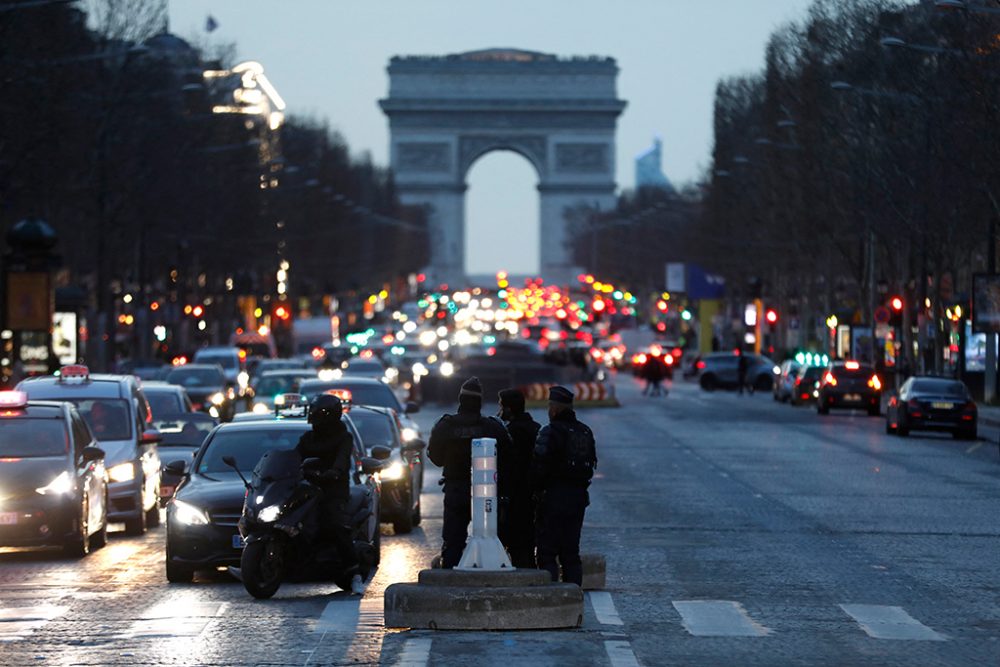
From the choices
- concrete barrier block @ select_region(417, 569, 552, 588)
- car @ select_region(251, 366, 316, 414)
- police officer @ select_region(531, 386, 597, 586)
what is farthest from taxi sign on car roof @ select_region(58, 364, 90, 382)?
car @ select_region(251, 366, 316, 414)

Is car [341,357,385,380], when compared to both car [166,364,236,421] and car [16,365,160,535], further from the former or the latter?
car [16,365,160,535]

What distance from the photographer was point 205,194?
7888 centimetres

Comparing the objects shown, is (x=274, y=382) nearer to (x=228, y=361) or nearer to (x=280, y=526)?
(x=228, y=361)

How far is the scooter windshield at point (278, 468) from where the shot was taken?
16.3 m

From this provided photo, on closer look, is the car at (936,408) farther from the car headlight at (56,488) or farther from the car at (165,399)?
the car headlight at (56,488)

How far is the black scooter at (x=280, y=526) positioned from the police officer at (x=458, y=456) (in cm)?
123

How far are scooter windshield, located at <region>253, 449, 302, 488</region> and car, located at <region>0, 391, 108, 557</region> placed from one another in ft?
14.4

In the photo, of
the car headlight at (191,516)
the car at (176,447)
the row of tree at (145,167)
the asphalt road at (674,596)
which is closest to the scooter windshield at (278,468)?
the asphalt road at (674,596)

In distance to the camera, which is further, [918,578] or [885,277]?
[885,277]

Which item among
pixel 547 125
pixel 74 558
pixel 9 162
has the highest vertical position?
pixel 547 125

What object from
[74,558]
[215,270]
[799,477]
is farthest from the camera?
[215,270]

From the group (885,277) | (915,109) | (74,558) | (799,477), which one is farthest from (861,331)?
(74,558)

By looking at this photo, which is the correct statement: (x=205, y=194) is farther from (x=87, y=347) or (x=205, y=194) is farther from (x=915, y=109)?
(x=915, y=109)

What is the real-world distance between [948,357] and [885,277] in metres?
6.58
